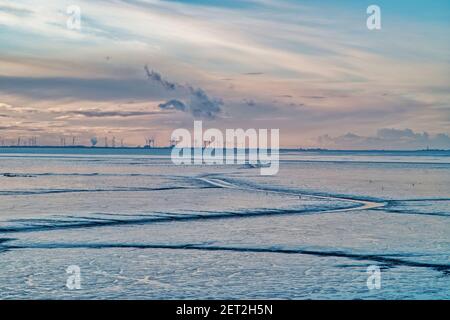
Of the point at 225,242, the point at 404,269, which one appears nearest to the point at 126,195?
the point at 225,242

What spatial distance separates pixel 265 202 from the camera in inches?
1032

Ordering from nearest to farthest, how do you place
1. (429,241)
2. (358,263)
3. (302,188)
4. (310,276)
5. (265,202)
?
(310,276) < (358,263) < (429,241) < (265,202) < (302,188)

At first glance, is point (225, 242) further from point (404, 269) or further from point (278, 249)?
point (404, 269)

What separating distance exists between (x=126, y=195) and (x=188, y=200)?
143 inches

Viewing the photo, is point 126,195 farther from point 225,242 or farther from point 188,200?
point 225,242

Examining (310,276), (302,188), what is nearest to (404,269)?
(310,276)

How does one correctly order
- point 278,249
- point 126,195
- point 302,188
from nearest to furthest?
point 278,249 → point 126,195 → point 302,188

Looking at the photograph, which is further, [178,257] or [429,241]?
[429,241]

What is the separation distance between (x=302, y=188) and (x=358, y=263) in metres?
21.1

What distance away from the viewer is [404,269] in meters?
12.8

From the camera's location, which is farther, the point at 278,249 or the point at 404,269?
the point at 278,249

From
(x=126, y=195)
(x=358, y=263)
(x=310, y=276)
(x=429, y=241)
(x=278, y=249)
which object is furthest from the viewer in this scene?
(x=126, y=195)
